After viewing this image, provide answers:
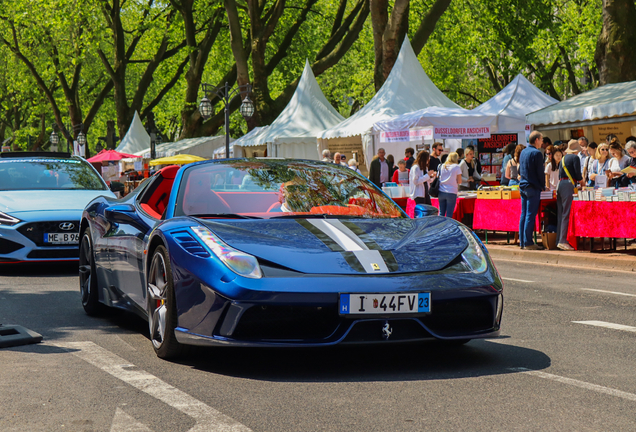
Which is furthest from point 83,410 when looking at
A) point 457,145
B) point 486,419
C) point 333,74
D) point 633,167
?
point 333,74

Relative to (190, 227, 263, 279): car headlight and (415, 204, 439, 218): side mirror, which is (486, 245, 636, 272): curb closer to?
(415, 204, 439, 218): side mirror

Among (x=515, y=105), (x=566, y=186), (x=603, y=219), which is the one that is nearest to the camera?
(x=603, y=219)

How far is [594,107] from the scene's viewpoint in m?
18.2

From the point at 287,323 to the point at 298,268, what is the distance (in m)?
0.29

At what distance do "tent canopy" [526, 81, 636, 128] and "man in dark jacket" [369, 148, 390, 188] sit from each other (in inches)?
134

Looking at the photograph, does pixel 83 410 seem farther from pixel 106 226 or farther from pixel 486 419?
pixel 106 226

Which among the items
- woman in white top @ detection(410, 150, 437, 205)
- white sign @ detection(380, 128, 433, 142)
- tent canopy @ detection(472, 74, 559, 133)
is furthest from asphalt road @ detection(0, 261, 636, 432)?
tent canopy @ detection(472, 74, 559, 133)

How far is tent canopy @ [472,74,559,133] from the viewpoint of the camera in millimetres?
20609

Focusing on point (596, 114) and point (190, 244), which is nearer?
point (190, 244)

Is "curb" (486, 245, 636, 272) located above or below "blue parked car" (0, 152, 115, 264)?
below

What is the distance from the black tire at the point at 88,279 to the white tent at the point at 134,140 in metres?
37.7

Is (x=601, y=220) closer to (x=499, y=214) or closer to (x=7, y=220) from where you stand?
(x=499, y=214)

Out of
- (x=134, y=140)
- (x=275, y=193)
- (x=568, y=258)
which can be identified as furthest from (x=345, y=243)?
(x=134, y=140)

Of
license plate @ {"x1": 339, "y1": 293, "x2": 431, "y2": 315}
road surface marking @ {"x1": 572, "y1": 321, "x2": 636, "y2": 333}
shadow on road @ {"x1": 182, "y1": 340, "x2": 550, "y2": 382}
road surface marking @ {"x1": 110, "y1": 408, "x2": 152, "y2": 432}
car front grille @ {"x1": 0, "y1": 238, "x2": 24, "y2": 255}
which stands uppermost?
license plate @ {"x1": 339, "y1": 293, "x2": 431, "y2": 315}
